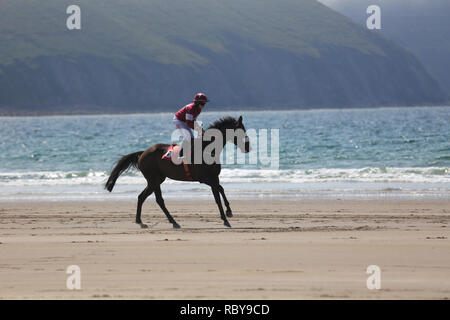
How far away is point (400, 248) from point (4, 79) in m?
172

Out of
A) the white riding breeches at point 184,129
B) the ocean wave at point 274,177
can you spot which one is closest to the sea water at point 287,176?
the ocean wave at point 274,177

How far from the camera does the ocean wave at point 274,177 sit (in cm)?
2337

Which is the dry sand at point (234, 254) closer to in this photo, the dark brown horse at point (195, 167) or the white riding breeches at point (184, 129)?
the dark brown horse at point (195, 167)

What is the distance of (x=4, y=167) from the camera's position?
34.3m

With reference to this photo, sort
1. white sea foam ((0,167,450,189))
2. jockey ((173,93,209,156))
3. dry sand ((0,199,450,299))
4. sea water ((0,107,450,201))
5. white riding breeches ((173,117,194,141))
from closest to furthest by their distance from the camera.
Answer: dry sand ((0,199,450,299)) < jockey ((173,93,209,156)) < white riding breeches ((173,117,194,141)) < sea water ((0,107,450,201)) < white sea foam ((0,167,450,189))

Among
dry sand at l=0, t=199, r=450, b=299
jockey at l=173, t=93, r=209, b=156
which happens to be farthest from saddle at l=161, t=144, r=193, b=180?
dry sand at l=0, t=199, r=450, b=299

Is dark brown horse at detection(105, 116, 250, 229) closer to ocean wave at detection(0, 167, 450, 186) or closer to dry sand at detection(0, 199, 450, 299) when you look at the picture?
dry sand at detection(0, 199, 450, 299)

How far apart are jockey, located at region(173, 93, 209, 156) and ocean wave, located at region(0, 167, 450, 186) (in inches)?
371

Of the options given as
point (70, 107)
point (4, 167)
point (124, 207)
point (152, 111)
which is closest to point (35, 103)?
point (70, 107)

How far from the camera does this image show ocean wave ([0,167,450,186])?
920 inches

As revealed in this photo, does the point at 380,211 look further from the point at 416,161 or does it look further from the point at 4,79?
the point at 4,79

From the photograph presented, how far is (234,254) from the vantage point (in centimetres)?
966

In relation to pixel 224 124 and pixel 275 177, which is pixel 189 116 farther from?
pixel 275 177

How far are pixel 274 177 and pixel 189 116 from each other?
12.0m
